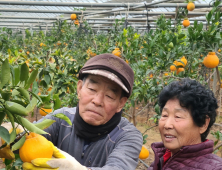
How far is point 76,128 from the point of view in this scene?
1273 millimetres

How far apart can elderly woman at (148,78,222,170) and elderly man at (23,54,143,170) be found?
9.6 inches

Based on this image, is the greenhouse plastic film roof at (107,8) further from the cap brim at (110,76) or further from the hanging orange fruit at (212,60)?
the cap brim at (110,76)

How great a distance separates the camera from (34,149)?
0.78 metres

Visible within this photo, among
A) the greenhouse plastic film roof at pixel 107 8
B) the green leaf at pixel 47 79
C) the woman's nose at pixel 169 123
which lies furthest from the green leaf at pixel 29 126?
the greenhouse plastic film roof at pixel 107 8

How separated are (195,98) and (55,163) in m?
0.93

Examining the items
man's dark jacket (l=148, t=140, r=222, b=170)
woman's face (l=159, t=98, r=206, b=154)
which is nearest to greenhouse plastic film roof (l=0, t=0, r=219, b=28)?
woman's face (l=159, t=98, r=206, b=154)

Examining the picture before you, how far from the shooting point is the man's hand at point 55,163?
0.76 metres

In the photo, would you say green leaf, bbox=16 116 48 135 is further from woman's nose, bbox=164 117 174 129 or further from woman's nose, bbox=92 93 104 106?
woman's nose, bbox=164 117 174 129

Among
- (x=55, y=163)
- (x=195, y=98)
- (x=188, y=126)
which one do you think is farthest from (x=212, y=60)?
(x=55, y=163)

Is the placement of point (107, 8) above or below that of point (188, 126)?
above

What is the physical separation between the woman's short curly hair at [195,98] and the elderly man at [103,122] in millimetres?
353

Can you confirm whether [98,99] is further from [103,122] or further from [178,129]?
[178,129]

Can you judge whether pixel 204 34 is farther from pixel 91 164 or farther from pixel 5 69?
pixel 5 69

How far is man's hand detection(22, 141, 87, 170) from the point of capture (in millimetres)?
762
